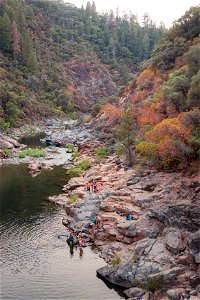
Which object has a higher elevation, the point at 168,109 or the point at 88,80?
the point at 88,80

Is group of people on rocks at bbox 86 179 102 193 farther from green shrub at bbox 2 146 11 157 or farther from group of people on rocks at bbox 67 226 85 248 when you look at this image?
green shrub at bbox 2 146 11 157

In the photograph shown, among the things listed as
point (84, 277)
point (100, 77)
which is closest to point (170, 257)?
point (84, 277)

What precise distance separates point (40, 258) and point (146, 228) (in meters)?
8.97

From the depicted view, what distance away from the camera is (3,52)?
121875 mm

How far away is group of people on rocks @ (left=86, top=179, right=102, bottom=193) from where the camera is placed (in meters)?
44.3

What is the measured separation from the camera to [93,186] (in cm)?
4516

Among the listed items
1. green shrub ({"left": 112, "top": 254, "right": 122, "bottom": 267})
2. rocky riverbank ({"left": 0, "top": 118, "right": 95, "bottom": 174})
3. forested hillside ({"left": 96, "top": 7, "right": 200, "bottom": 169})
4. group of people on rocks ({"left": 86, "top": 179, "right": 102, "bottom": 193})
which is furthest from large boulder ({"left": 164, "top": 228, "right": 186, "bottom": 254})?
rocky riverbank ({"left": 0, "top": 118, "right": 95, "bottom": 174})

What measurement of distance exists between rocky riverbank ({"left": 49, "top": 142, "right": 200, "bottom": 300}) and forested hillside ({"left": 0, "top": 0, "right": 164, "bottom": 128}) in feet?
170

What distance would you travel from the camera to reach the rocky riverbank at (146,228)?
82.9 feet

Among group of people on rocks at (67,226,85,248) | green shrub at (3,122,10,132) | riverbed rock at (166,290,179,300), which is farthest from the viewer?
green shrub at (3,122,10,132)

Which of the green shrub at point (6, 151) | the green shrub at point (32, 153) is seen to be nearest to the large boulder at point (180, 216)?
the green shrub at point (32, 153)

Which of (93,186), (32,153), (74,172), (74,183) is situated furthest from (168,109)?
(32,153)

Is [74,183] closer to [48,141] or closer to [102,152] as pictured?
[102,152]

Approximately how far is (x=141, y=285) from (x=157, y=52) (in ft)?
218
